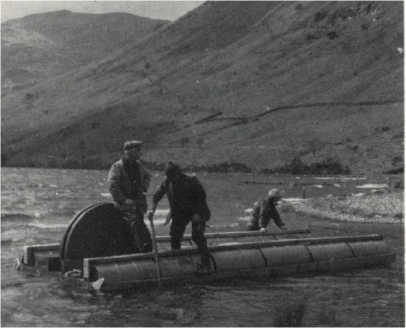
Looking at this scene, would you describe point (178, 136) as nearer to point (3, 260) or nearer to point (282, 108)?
point (282, 108)

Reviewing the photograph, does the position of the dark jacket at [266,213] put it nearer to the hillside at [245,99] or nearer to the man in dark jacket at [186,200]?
the man in dark jacket at [186,200]

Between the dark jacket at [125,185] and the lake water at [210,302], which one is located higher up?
the dark jacket at [125,185]

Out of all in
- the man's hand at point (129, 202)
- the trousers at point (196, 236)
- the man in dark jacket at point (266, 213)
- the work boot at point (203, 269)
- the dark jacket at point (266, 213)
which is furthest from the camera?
the dark jacket at point (266, 213)

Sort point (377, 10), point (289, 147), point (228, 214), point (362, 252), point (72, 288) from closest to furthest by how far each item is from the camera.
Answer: point (72, 288) → point (362, 252) → point (228, 214) → point (289, 147) → point (377, 10)

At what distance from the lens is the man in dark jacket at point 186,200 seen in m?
14.5

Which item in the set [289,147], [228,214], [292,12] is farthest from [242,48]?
[228,214]

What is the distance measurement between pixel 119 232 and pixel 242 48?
154m

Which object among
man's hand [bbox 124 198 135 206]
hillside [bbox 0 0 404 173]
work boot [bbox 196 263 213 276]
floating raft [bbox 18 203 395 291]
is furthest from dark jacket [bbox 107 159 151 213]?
hillside [bbox 0 0 404 173]

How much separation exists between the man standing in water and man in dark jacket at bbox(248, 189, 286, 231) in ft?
13.3

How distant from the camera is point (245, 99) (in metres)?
137

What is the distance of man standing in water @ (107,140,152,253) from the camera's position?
47.3 feet

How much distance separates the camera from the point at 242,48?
167 m

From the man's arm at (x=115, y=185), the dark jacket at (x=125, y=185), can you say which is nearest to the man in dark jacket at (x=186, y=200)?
the dark jacket at (x=125, y=185)

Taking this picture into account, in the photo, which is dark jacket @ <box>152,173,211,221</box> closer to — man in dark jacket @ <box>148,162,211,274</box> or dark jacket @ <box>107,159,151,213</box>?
man in dark jacket @ <box>148,162,211,274</box>
